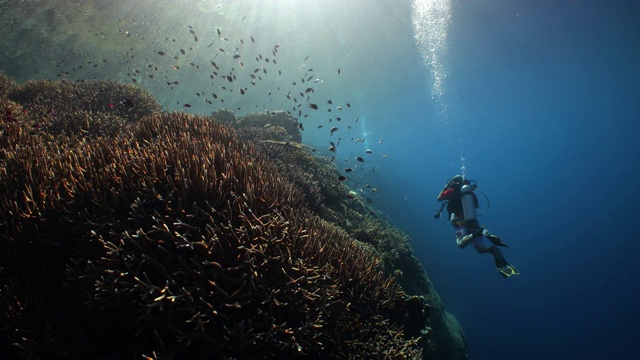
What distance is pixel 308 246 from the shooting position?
12.1 ft

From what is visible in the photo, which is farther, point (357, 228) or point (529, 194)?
point (529, 194)

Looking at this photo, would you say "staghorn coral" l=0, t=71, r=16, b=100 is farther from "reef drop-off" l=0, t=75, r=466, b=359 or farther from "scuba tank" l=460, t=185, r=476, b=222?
"scuba tank" l=460, t=185, r=476, b=222

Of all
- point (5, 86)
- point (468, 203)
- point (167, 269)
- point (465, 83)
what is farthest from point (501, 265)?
point (465, 83)

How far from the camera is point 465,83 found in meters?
45.0

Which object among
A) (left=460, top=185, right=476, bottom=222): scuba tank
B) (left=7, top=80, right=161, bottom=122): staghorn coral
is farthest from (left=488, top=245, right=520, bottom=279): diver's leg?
(left=7, top=80, right=161, bottom=122): staghorn coral

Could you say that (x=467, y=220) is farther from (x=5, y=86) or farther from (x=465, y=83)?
(x=465, y=83)

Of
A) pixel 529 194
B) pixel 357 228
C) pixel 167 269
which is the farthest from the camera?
pixel 529 194

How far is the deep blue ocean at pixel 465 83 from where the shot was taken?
23.7m

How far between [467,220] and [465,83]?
4188 cm

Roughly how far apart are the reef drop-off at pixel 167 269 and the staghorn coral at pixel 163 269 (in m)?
0.01

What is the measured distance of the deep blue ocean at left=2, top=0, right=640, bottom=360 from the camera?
77.6ft

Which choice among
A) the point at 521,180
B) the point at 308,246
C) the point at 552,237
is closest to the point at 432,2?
the point at 308,246

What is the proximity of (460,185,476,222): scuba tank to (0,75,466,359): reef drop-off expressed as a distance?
840 cm

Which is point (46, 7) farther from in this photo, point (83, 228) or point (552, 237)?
point (552, 237)
